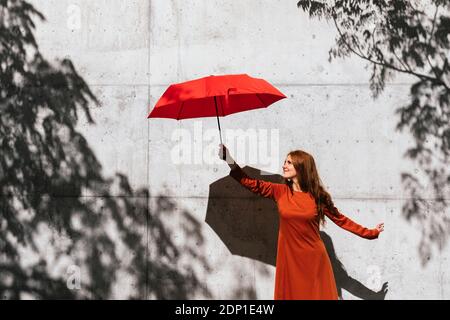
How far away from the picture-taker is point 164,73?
6.58m

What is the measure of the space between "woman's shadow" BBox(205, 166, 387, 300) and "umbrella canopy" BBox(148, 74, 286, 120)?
1192 mm

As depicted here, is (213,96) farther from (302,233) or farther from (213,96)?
(302,233)

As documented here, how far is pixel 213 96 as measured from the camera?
5230 millimetres

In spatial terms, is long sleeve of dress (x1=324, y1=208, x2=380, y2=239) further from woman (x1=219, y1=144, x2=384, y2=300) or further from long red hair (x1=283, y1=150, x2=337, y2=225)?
long red hair (x1=283, y1=150, x2=337, y2=225)

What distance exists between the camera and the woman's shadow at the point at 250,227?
6512 mm

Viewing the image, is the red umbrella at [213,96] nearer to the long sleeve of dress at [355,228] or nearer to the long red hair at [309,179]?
the long red hair at [309,179]

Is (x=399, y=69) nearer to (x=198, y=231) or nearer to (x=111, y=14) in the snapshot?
(x=198, y=231)

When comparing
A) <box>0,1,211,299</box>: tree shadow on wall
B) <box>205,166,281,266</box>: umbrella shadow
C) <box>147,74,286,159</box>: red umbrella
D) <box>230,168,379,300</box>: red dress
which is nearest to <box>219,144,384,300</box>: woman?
<box>230,168,379,300</box>: red dress

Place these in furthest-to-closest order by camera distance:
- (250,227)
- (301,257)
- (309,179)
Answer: (250,227) → (309,179) → (301,257)

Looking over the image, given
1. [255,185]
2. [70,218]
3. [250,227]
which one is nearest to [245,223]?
[250,227]

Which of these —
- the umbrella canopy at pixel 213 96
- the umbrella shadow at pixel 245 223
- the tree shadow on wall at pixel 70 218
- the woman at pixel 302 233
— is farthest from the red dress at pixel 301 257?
the tree shadow on wall at pixel 70 218

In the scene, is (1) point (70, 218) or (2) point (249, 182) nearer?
(2) point (249, 182)

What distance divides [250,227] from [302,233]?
151 cm

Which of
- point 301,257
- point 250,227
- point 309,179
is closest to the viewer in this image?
point 301,257
